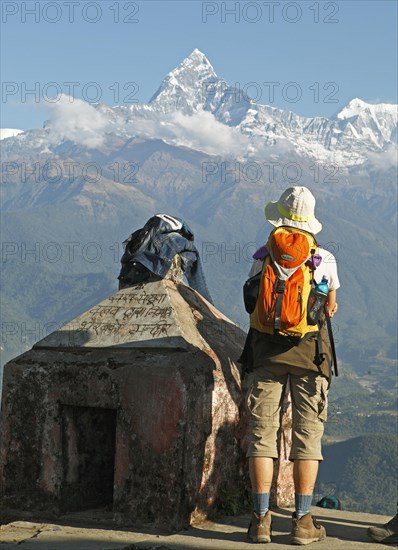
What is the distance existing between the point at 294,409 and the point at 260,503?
2.53ft

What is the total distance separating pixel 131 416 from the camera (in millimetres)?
8469

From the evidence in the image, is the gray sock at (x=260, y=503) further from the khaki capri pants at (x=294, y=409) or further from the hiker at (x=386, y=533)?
the hiker at (x=386, y=533)

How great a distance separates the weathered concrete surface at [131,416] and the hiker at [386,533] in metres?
1.48

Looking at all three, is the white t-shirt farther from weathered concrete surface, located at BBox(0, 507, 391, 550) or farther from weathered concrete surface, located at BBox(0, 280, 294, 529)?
weathered concrete surface, located at BBox(0, 507, 391, 550)

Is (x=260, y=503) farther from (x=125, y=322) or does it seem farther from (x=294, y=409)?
(x=125, y=322)

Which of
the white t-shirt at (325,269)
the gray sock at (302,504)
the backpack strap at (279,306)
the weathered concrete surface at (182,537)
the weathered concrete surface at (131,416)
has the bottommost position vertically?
the weathered concrete surface at (182,537)

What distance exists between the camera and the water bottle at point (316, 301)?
24.7 feet

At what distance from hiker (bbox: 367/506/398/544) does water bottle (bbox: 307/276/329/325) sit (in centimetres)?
172

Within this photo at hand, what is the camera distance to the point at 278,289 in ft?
24.4

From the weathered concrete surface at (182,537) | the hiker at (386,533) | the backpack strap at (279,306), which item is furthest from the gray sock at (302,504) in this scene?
the backpack strap at (279,306)

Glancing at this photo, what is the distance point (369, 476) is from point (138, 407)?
163 meters

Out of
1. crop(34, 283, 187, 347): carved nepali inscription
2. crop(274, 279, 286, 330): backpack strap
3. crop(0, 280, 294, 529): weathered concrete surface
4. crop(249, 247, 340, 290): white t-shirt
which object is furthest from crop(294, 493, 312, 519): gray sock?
crop(34, 283, 187, 347): carved nepali inscription

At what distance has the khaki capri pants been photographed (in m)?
7.62

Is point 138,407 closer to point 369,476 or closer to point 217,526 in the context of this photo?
point 217,526
